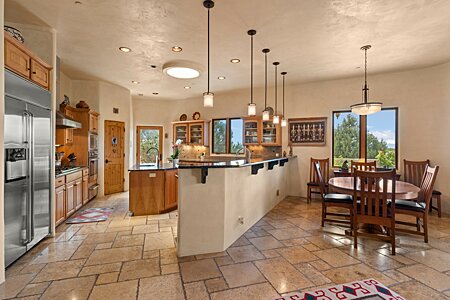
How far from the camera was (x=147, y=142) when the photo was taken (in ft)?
26.8

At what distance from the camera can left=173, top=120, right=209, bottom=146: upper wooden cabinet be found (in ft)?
24.4

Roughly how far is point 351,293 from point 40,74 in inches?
170

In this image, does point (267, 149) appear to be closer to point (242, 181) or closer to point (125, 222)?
point (242, 181)

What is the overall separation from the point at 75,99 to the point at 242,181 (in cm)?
502

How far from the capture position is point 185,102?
8008 millimetres

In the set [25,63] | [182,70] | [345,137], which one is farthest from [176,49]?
[345,137]

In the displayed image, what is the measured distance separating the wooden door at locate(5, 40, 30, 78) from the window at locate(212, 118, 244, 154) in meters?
4.95

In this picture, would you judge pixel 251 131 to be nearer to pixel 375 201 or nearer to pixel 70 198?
pixel 375 201

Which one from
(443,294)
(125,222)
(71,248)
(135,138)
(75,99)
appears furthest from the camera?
(135,138)

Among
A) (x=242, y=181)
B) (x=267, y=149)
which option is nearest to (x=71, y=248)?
(x=242, y=181)

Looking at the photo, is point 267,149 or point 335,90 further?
point 267,149

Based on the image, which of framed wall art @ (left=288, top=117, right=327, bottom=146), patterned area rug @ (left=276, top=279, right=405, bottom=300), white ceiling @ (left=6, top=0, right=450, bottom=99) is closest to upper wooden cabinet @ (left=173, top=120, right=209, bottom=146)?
white ceiling @ (left=6, top=0, right=450, bottom=99)

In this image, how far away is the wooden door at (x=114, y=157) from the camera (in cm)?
619

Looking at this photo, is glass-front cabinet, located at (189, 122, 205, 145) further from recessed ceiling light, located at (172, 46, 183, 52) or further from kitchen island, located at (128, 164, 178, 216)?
recessed ceiling light, located at (172, 46, 183, 52)
